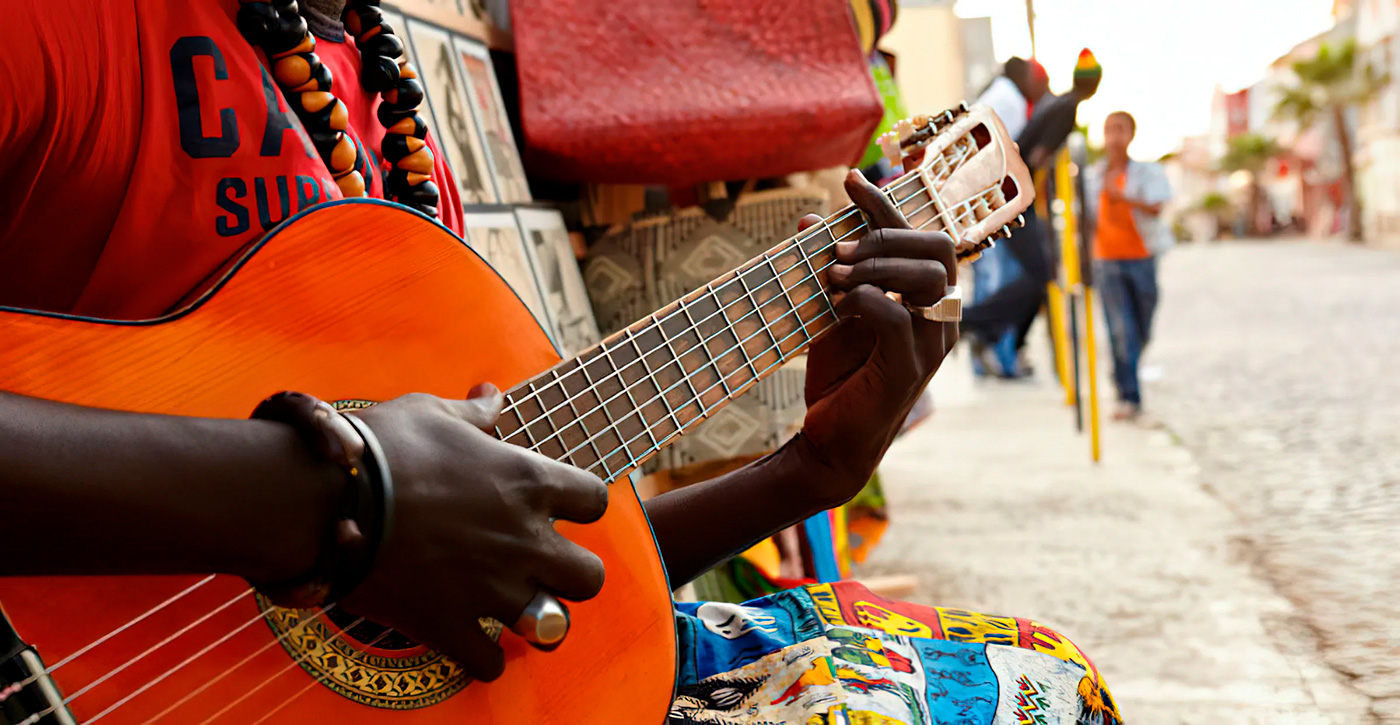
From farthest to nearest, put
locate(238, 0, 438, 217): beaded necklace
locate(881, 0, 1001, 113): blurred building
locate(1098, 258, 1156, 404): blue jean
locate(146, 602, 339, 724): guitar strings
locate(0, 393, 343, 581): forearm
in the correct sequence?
locate(881, 0, 1001, 113): blurred building
locate(1098, 258, 1156, 404): blue jean
locate(238, 0, 438, 217): beaded necklace
locate(146, 602, 339, 724): guitar strings
locate(0, 393, 343, 581): forearm

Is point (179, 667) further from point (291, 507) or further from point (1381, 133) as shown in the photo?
point (1381, 133)

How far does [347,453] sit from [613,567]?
1.15 ft

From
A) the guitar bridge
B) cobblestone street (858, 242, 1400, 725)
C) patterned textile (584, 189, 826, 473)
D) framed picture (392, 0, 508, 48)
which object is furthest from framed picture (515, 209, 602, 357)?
cobblestone street (858, 242, 1400, 725)

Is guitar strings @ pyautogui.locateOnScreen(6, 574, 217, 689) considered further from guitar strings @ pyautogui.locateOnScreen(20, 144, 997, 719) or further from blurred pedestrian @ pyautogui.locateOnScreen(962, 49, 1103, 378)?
blurred pedestrian @ pyautogui.locateOnScreen(962, 49, 1103, 378)

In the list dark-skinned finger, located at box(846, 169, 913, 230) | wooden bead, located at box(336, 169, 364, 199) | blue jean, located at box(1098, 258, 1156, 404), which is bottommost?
blue jean, located at box(1098, 258, 1156, 404)

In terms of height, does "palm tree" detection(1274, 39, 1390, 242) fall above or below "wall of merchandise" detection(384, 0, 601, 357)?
below

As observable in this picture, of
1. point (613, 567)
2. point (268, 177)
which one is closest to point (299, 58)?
point (268, 177)

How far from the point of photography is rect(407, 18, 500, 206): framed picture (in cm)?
180

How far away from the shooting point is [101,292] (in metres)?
0.95

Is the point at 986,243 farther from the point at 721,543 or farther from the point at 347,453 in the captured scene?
the point at 347,453

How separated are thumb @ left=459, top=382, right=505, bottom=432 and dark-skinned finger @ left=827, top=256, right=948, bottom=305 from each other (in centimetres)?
49

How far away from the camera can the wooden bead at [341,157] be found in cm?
108

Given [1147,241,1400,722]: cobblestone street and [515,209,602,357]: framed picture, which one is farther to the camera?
[1147,241,1400,722]: cobblestone street

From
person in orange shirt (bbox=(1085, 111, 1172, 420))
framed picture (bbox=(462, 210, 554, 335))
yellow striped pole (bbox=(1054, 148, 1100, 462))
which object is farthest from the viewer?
person in orange shirt (bbox=(1085, 111, 1172, 420))
